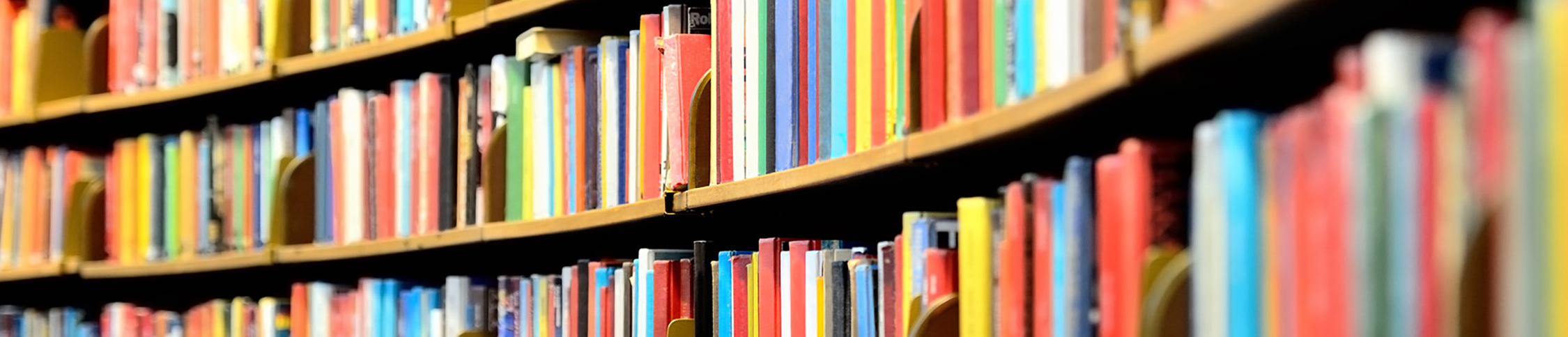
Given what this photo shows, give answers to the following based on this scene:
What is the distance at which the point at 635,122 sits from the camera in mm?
2012

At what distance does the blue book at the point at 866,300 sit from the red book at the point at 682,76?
16.4 inches

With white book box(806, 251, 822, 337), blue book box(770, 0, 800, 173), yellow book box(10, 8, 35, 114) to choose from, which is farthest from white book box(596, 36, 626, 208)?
yellow book box(10, 8, 35, 114)

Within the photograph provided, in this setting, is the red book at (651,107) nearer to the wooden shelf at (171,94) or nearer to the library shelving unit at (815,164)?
the library shelving unit at (815,164)

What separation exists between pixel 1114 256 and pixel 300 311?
5.97 ft

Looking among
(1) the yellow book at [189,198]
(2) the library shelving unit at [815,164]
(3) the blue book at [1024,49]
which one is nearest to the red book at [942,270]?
(2) the library shelving unit at [815,164]

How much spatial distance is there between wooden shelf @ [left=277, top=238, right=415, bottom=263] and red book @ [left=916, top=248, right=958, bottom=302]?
3.92ft

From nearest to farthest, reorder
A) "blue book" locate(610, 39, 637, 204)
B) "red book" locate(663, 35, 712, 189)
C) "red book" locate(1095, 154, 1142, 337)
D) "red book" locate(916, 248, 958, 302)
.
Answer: "red book" locate(1095, 154, 1142, 337)
"red book" locate(916, 248, 958, 302)
"red book" locate(663, 35, 712, 189)
"blue book" locate(610, 39, 637, 204)

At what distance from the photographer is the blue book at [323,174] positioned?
2623mm

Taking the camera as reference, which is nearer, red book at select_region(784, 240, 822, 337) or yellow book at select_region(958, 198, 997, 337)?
yellow book at select_region(958, 198, 997, 337)

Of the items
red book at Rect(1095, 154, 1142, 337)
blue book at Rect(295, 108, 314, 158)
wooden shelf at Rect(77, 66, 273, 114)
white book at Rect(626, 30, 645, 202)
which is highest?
wooden shelf at Rect(77, 66, 273, 114)

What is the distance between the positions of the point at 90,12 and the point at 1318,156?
2.87 metres

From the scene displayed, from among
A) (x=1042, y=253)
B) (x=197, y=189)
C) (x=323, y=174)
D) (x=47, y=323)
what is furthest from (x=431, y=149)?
(x=1042, y=253)

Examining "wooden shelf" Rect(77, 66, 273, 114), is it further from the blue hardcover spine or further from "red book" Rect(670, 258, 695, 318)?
"red book" Rect(670, 258, 695, 318)

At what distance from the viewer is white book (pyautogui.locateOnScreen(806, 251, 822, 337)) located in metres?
1.61
